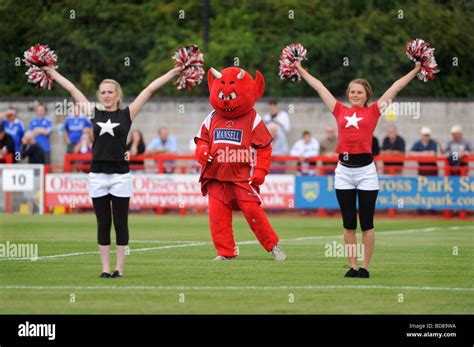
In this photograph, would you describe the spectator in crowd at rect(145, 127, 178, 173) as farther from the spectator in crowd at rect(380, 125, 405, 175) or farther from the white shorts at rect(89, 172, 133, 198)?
the white shorts at rect(89, 172, 133, 198)

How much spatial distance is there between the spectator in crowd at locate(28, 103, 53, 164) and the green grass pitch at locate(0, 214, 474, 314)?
337 inches

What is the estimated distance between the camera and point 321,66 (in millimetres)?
33219

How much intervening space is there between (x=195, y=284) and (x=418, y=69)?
11.6 feet

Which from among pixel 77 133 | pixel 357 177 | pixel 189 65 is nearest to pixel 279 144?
pixel 77 133

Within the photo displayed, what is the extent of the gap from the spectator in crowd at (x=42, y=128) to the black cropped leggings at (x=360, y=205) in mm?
16787

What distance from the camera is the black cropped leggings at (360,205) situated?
44.8 ft

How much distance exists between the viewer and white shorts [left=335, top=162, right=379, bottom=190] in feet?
44.7

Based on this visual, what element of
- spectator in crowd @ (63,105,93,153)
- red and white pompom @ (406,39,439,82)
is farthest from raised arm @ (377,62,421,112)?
spectator in crowd @ (63,105,93,153)

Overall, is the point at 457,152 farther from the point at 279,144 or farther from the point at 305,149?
the point at 279,144

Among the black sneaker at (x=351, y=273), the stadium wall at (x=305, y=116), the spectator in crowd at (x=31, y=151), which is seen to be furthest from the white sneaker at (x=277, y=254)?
the stadium wall at (x=305, y=116)

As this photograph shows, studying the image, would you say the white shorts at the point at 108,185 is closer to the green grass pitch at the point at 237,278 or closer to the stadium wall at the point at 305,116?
the green grass pitch at the point at 237,278

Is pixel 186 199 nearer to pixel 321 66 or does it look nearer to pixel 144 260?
pixel 321 66

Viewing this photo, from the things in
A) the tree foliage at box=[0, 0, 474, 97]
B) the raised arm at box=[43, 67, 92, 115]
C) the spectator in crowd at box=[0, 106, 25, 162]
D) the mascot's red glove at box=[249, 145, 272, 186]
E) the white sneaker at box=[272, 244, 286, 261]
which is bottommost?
the white sneaker at box=[272, 244, 286, 261]


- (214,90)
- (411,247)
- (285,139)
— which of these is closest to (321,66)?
(285,139)
